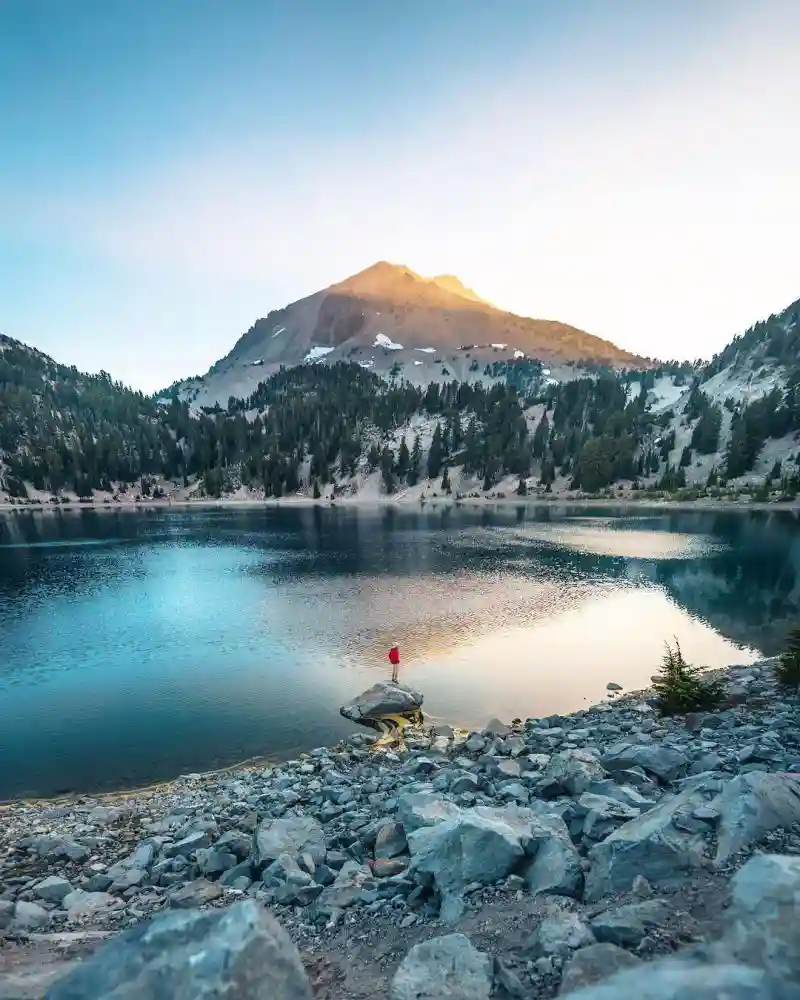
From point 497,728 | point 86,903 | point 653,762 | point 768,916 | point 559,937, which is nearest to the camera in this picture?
point 768,916

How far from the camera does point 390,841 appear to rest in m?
11.7

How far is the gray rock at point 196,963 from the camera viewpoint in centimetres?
535

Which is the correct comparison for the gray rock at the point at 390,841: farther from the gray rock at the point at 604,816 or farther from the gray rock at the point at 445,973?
the gray rock at the point at 445,973

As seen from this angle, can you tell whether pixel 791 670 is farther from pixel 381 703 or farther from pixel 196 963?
pixel 196 963

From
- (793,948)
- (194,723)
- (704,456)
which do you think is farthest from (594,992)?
(704,456)

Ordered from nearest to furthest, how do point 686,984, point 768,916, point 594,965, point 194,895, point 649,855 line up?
Answer: point 686,984 → point 768,916 → point 594,965 → point 649,855 → point 194,895

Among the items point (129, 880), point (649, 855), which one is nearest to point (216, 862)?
point (129, 880)

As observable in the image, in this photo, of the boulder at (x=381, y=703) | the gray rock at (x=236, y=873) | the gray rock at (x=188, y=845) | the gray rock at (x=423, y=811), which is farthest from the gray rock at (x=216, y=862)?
the boulder at (x=381, y=703)

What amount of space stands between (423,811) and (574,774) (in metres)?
3.87

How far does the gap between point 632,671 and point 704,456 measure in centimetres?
18495

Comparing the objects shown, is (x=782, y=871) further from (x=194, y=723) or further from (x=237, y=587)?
(x=237, y=587)

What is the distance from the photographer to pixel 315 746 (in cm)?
2397

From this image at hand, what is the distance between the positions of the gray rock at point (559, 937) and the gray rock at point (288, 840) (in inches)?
253

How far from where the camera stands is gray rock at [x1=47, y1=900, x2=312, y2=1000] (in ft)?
17.6
